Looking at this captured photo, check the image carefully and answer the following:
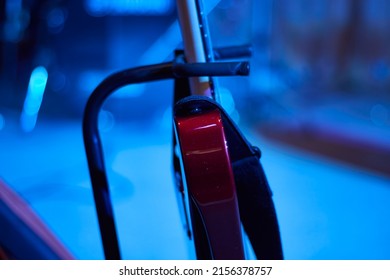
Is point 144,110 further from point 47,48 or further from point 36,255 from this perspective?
point 36,255

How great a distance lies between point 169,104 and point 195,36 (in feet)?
7.90

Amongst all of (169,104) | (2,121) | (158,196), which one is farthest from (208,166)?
(2,121)

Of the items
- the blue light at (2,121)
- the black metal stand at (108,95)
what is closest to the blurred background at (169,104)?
the blue light at (2,121)

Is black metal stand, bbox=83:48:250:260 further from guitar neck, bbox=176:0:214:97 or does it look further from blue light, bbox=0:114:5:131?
blue light, bbox=0:114:5:131

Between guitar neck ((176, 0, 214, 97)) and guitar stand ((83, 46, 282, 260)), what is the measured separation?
2 cm

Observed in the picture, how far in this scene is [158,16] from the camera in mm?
3117

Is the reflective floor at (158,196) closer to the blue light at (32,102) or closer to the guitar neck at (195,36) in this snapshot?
the blue light at (32,102)

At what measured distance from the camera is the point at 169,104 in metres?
3.14

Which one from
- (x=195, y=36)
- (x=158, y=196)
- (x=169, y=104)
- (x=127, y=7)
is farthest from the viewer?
(x=169, y=104)

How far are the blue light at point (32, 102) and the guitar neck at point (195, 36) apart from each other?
2382 millimetres

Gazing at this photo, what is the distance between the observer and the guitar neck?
73cm

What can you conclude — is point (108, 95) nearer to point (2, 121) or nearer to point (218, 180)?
point (218, 180)

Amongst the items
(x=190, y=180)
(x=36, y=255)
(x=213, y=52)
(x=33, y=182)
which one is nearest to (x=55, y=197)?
(x=33, y=182)

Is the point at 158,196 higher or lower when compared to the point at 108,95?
lower
